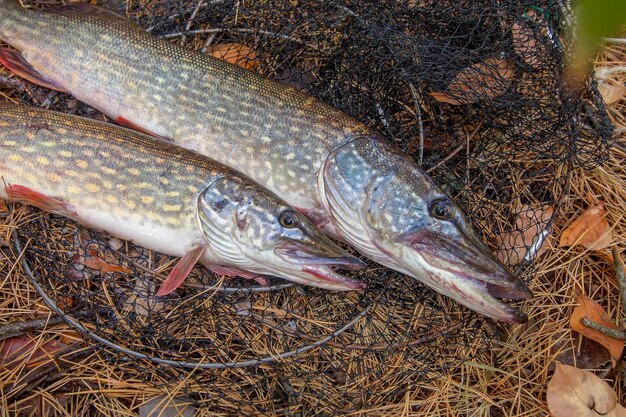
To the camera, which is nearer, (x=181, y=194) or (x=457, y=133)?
(x=181, y=194)

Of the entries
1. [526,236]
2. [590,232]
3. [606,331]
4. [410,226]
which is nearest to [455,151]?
[526,236]

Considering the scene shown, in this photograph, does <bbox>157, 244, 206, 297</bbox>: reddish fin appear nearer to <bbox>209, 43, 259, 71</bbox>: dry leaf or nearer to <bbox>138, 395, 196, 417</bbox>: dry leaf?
<bbox>138, 395, 196, 417</bbox>: dry leaf

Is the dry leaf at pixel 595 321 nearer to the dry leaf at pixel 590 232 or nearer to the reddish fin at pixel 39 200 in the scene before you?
the dry leaf at pixel 590 232

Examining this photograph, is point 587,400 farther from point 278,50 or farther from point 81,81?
point 81,81

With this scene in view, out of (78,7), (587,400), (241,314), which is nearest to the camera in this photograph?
(587,400)

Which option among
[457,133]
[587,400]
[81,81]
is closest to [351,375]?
[587,400]

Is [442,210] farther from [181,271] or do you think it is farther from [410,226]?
[181,271]

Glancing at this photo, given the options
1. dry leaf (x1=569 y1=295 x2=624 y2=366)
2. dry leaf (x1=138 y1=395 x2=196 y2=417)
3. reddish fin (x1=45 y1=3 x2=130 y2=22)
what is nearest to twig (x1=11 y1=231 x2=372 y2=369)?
dry leaf (x1=138 y1=395 x2=196 y2=417)
